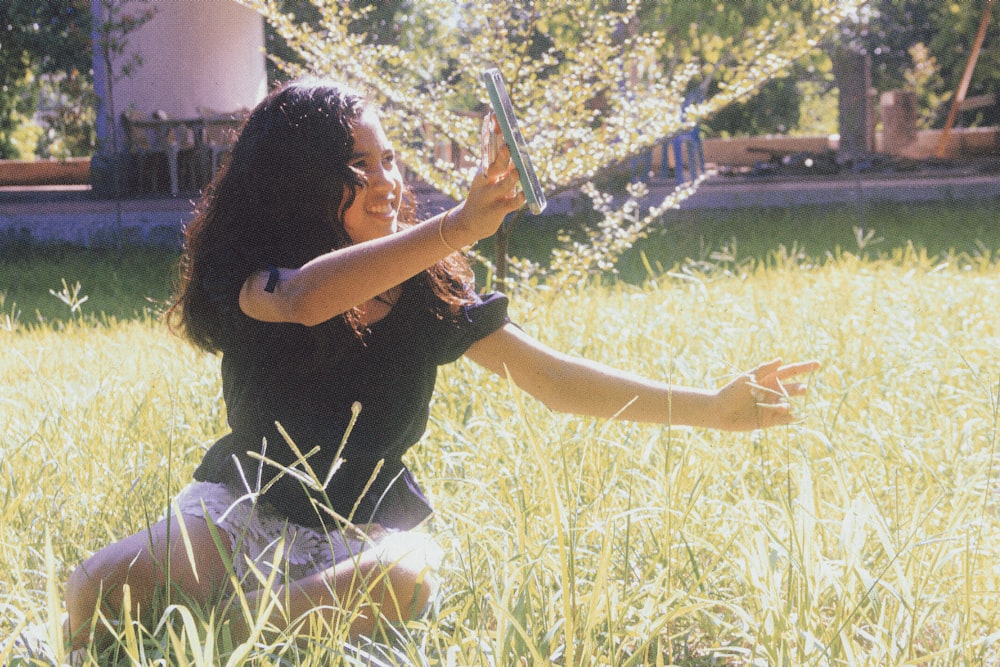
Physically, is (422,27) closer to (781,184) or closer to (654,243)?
(781,184)

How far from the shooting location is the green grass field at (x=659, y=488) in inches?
67.5

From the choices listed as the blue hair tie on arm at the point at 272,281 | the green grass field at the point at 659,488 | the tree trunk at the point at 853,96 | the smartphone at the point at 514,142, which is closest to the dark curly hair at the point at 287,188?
the blue hair tie on arm at the point at 272,281

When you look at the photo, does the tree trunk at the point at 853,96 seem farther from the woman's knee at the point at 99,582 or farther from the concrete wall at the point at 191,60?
the woman's knee at the point at 99,582

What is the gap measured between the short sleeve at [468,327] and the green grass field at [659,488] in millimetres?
273

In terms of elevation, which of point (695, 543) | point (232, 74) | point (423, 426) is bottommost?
point (695, 543)

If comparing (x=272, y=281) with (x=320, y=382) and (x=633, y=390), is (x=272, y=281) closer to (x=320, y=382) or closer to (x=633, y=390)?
(x=320, y=382)

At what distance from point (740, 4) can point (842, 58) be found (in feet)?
5.77

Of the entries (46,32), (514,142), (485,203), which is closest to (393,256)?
(485,203)

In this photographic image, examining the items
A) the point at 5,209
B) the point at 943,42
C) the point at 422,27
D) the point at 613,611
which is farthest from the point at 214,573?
the point at 943,42

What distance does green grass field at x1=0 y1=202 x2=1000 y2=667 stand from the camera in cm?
171

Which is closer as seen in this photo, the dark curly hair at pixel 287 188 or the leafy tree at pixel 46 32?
the dark curly hair at pixel 287 188

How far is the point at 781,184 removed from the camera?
36.5 feet

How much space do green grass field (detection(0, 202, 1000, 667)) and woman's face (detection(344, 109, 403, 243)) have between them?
50 cm

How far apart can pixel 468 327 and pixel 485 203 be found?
619 mm
